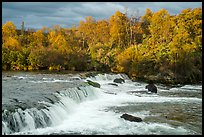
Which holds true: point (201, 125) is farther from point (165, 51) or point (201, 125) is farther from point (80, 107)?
point (165, 51)

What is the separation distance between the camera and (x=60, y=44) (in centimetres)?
4422

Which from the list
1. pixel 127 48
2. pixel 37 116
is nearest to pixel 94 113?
pixel 37 116

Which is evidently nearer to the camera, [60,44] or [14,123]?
[14,123]

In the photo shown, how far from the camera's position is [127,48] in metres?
40.2

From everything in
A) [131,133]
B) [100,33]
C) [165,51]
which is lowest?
[131,133]

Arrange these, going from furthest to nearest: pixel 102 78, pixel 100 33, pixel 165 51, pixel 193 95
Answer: pixel 100 33
pixel 165 51
pixel 102 78
pixel 193 95

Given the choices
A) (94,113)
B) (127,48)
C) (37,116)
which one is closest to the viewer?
(37,116)

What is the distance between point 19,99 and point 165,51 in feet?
73.9

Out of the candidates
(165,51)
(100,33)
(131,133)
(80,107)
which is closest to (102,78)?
(165,51)

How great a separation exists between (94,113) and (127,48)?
84.8 ft

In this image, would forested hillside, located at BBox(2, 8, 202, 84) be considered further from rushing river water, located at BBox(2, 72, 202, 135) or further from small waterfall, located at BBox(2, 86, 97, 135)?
small waterfall, located at BBox(2, 86, 97, 135)

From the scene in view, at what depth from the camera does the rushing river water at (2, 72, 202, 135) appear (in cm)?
1177

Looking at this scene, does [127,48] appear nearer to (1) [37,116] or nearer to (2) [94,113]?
(2) [94,113]

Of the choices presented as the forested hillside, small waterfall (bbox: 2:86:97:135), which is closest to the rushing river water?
small waterfall (bbox: 2:86:97:135)
